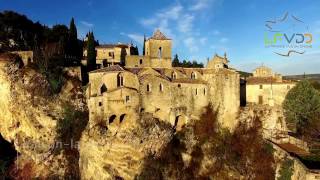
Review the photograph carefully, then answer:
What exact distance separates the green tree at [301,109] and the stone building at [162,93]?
790 cm

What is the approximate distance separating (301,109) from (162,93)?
17495 millimetres

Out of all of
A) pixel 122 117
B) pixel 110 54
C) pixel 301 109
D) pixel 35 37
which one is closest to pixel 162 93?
pixel 122 117

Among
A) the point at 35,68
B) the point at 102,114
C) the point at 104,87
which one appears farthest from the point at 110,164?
the point at 35,68

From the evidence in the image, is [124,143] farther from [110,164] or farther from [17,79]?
[17,79]

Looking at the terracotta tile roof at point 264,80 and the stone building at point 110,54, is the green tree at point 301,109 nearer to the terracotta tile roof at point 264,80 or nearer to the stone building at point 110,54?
the terracotta tile roof at point 264,80

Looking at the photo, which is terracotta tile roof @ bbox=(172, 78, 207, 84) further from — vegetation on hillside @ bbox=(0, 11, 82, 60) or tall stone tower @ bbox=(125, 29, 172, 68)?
vegetation on hillside @ bbox=(0, 11, 82, 60)

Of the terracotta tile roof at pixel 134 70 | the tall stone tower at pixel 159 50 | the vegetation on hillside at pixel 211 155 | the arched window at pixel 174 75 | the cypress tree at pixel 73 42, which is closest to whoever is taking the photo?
the vegetation on hillside at pixel 211 155

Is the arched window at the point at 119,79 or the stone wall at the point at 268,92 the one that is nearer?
the arched window at the point at 119,79

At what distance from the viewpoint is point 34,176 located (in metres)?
41.2

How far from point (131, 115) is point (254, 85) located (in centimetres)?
1677

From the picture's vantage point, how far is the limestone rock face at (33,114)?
41.2 meters

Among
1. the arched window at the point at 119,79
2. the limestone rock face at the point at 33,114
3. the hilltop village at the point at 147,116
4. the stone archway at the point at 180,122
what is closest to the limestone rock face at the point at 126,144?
the hilltop village at the point at 147,116

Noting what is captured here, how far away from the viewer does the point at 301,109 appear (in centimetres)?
4378

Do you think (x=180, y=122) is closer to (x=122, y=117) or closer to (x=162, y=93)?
(x=162, y=93)
